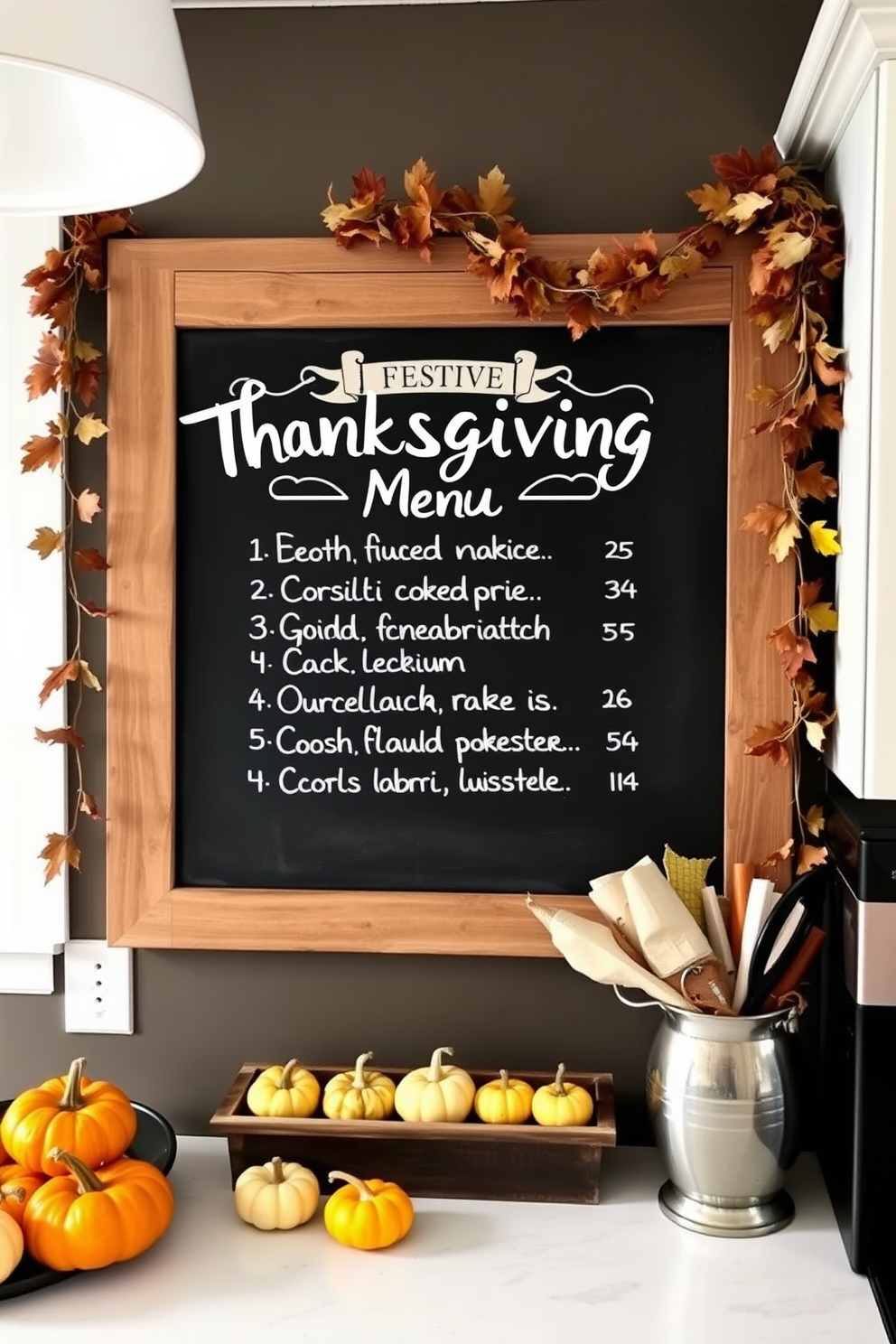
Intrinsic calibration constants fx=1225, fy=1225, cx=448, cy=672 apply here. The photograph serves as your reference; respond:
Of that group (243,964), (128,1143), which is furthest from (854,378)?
(128,1143)

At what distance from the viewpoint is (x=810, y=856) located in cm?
154

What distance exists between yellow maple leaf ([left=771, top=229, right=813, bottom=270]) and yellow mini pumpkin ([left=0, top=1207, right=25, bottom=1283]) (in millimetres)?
1380

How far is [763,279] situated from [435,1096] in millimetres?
1069

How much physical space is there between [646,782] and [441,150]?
0.88 metres

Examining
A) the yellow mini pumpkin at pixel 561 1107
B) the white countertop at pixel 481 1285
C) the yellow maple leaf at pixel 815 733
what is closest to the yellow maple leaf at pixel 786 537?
the yellow maple leaf at pixel 815 733

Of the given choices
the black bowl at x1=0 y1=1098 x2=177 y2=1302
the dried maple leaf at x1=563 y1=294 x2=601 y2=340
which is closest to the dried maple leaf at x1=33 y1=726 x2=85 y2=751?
the black bowl at x1=0 y1=1098 x2=177 y2=1302

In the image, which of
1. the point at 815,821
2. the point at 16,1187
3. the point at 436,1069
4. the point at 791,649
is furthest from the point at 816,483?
the point at 16,1187

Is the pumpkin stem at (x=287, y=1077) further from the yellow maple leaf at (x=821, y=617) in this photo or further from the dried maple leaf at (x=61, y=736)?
the yellow maple leaf at (x=821, y=617)

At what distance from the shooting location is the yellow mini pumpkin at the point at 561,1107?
147cm

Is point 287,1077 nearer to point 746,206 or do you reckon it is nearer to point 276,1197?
point 276,1197

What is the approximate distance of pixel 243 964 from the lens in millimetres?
1697

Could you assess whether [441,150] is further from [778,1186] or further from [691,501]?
[778,1186]

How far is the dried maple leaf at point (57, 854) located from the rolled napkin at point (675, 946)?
0.76 meters

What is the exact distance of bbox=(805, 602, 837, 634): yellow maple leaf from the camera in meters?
1.51
